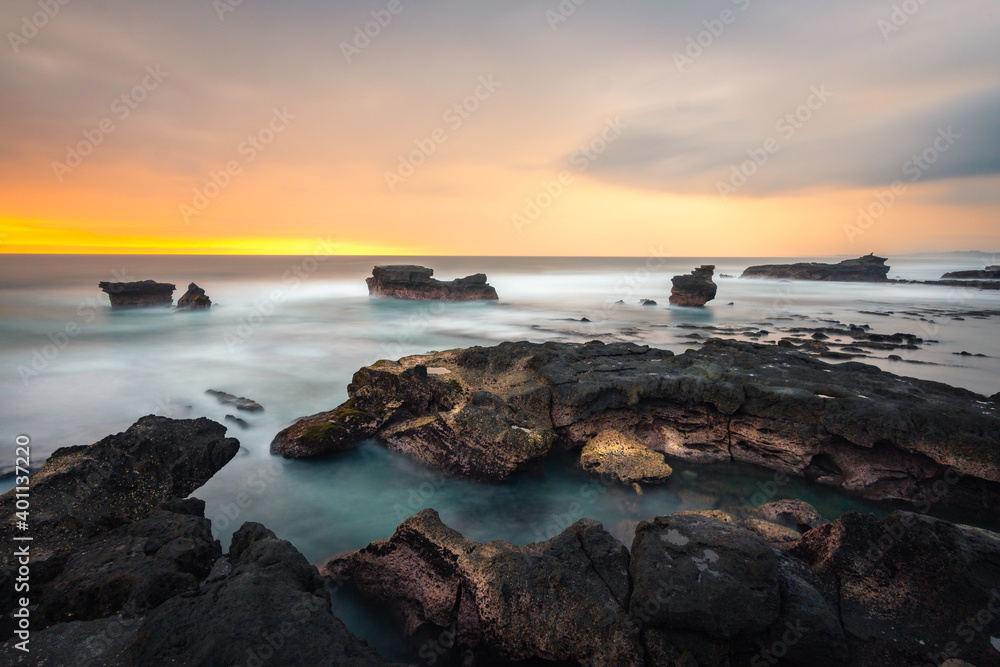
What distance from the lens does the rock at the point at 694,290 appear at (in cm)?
3753

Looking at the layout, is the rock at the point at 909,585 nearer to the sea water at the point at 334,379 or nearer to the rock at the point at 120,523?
the sea water at the point at 334,379

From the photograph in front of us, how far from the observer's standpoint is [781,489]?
8055 mm

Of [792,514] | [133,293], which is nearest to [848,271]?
[792,514]

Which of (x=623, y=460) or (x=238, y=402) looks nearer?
(x=623, y=460)

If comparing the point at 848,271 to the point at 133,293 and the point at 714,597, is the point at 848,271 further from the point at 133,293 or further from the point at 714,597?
the point at 133,293

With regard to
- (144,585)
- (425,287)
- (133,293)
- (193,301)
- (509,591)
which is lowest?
(509,591)

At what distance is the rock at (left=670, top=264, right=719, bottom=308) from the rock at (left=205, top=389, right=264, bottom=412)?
3523 centimetres

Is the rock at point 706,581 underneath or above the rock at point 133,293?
underneath

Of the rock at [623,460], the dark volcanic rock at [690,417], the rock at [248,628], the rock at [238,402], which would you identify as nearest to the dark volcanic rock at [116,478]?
the rock at [248,628]

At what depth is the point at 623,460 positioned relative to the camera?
8.48m

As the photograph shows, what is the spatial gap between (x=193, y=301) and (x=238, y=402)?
24793mm

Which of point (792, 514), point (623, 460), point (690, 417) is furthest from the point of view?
point (690, 417)

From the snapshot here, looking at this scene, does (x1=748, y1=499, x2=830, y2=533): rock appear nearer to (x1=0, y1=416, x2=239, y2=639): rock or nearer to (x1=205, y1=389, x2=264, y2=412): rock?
(x1=0, y1=416, x2=239, y2=639): rock

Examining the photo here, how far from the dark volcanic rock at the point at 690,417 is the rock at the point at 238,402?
11.3 ft
